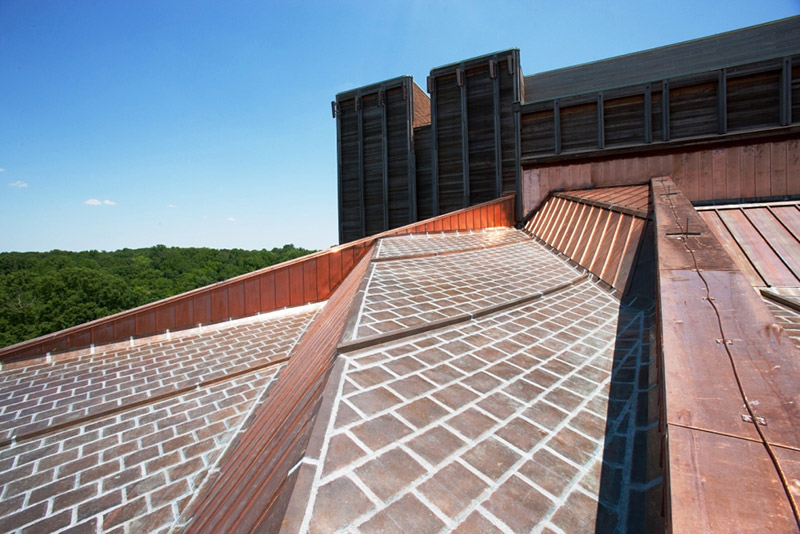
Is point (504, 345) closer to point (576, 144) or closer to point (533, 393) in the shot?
point (533, 393)

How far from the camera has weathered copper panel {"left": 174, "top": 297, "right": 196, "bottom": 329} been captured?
620 cm

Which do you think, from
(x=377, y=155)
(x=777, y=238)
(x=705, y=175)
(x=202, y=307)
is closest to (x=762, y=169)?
(x=705, y=175)

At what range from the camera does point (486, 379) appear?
90.0 inches

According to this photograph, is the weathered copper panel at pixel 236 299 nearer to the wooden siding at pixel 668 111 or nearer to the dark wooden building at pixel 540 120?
the dark wooden building at pixel 540 120

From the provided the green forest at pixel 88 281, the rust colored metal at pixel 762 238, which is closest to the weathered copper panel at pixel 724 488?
the rust colored metal at pixel 762 238

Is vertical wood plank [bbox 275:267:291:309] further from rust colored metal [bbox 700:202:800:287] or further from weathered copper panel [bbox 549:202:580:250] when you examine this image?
rust colored metal [bbox 700:202:800:287]

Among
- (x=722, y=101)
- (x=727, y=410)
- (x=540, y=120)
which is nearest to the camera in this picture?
(x=727, y=410)

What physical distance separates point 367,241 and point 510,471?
6.72 metres

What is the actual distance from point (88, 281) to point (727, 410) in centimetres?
4589

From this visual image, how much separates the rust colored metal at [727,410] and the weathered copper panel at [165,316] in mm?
6723

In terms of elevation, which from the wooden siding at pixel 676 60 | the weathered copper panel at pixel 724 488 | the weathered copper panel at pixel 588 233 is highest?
the wooden siding at pixel 676 60

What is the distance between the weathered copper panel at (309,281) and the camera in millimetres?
7363

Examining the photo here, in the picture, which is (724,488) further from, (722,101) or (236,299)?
(722,101)

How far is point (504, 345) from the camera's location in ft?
9.29
